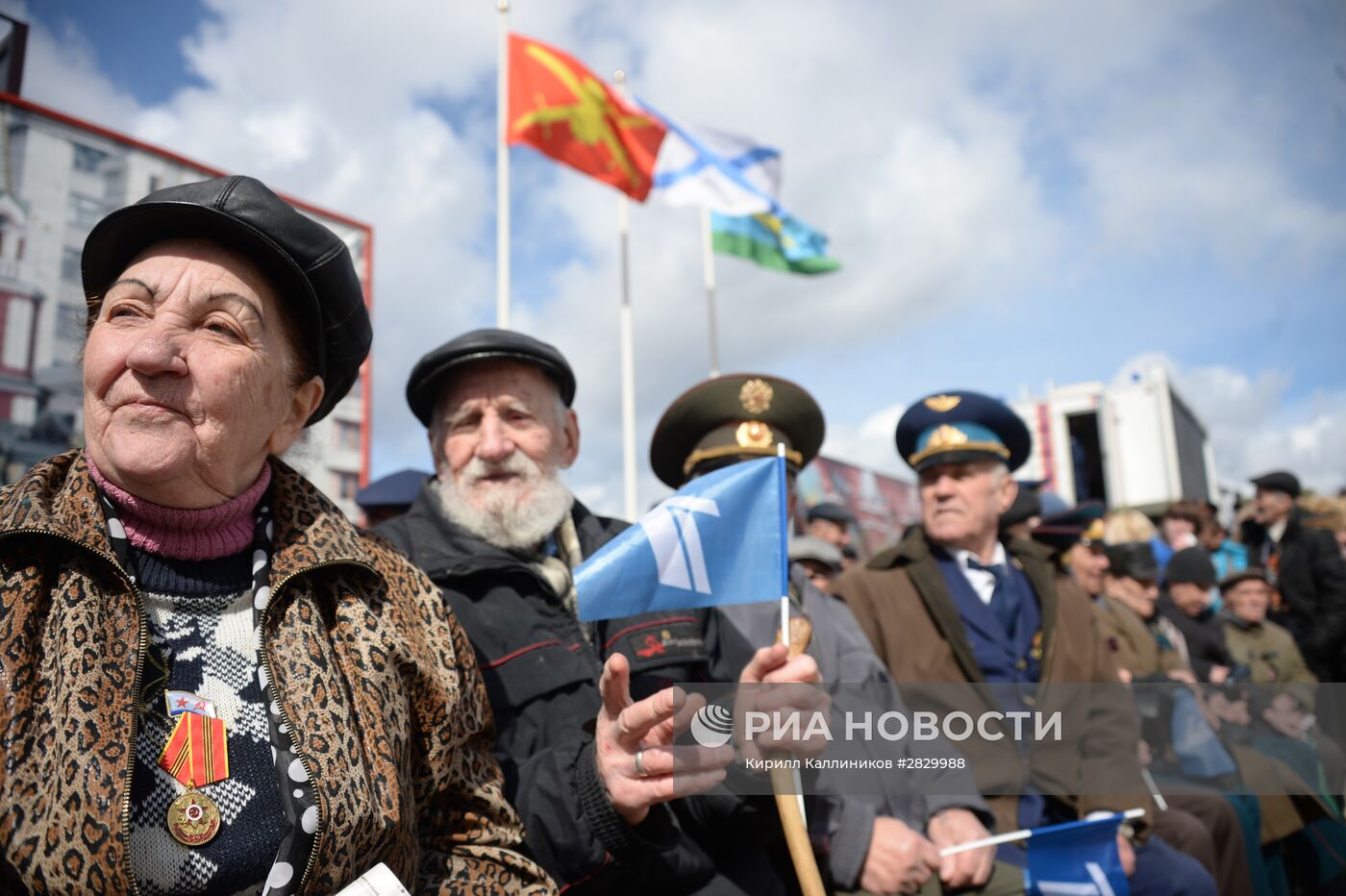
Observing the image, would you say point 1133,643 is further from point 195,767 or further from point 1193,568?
point 195,767

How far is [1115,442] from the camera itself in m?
20.7

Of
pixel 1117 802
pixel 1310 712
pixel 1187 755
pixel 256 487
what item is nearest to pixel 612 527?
pixel 256 487

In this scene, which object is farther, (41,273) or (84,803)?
(41,273)

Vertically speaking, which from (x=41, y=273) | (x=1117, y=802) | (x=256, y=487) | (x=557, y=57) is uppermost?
(x=557, y=57)

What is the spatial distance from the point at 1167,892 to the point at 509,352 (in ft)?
10.3

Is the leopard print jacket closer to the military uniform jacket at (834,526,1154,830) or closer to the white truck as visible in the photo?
the military uniform jacket at (834,526,1154,830)

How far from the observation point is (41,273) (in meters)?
7.60

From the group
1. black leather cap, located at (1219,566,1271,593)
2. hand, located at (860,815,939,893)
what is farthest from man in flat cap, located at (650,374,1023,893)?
black leather cap, located at (1219,566,1271,593)

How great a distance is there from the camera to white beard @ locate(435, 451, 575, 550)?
2.66 metres

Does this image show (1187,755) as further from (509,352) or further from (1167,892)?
(509,352)

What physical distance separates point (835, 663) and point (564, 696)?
1.08 m

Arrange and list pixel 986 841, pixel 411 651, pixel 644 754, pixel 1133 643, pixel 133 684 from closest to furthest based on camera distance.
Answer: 1. pixel 133 684
2. pixel 411 651
3. pixel 644 754
4. pixel 986 841
5. pixel 1133 643

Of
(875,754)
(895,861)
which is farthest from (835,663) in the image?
(895,861)

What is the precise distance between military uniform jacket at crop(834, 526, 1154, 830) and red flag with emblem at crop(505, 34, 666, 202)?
6.64 metres
